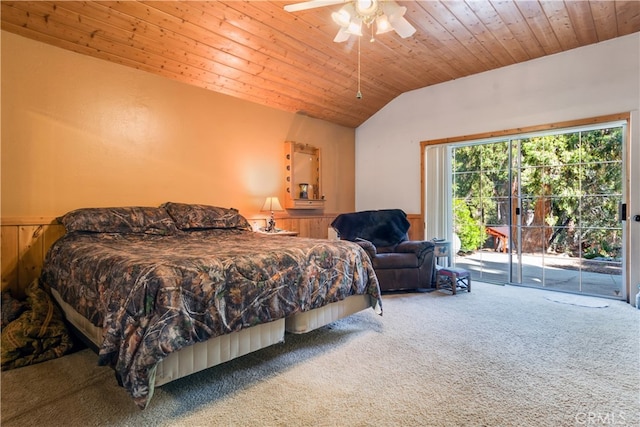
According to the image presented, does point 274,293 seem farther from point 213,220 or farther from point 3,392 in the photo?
point 213,220

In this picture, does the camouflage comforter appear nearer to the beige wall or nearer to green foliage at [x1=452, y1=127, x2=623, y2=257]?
the beige wall

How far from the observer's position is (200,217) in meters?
3.54

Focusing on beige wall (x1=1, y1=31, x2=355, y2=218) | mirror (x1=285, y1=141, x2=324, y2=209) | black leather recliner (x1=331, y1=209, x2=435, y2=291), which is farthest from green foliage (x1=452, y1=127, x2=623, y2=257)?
beige wall (x1=1, y1=31, x2=355, y2=218)

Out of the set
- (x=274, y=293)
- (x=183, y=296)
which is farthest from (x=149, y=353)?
(x=274, y=293)

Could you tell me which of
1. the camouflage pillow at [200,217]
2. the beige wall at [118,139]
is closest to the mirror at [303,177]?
the beige wall at [118,139]

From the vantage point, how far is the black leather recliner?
3988mm

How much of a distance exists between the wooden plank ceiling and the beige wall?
0.19 meters

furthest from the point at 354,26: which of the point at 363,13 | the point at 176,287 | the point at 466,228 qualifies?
the point at 466,228

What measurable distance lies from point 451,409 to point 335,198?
4.36 metres

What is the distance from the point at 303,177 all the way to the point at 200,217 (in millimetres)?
2142

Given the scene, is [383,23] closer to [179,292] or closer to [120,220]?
[179,292]

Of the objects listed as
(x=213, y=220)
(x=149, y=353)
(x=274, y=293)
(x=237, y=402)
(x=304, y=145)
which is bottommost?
(x=237, y=402)

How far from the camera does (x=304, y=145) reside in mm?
5211

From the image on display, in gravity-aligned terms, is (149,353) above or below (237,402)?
above
